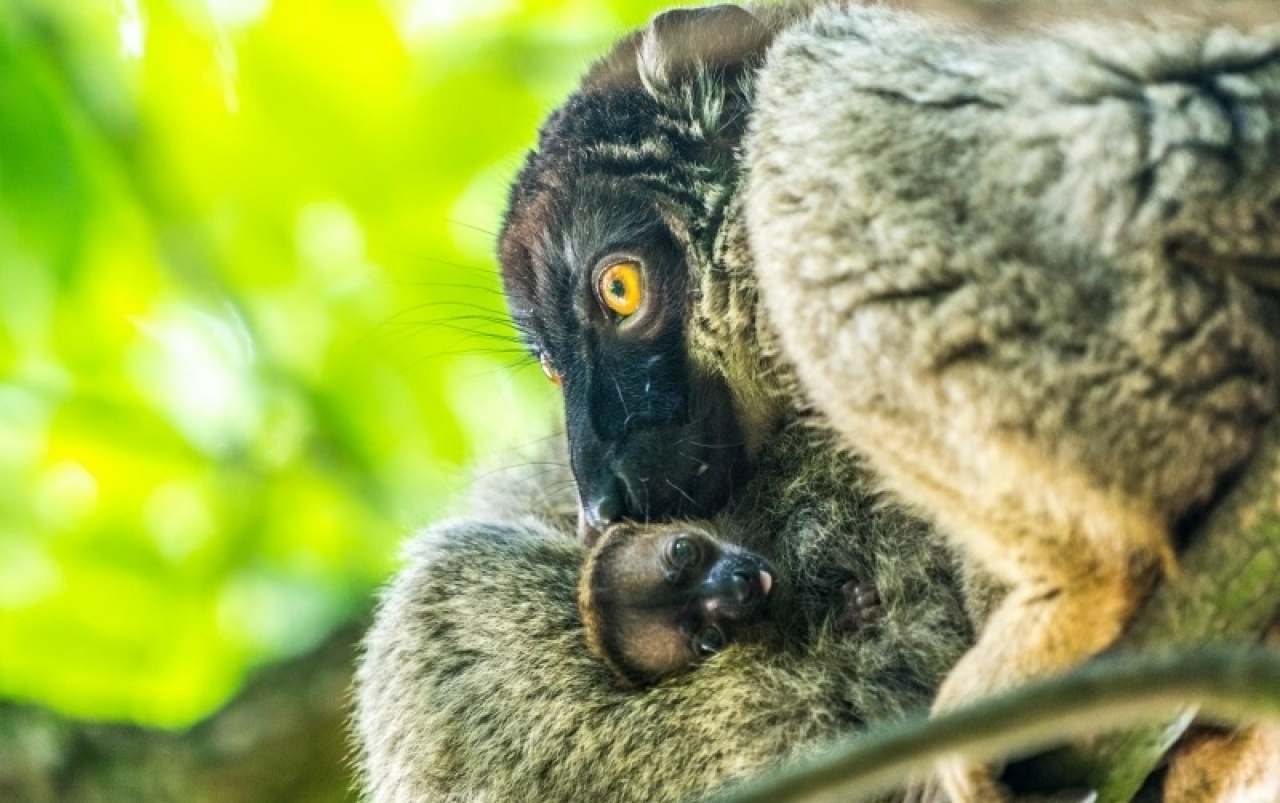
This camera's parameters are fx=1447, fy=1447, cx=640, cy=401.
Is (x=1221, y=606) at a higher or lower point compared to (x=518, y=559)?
lower

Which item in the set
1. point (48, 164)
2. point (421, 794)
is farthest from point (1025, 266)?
point (48, 164)

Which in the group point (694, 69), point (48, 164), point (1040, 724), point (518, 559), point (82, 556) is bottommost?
point (1040, 724)

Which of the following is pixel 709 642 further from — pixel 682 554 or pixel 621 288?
pixel 621 288

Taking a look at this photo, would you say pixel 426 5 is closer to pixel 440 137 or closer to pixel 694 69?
pixel 440 137

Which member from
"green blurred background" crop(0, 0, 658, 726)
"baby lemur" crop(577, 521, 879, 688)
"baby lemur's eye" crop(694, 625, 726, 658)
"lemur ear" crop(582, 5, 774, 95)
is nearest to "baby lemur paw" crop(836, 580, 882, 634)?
"baby lemur" crop(577, 521, 879, 688)

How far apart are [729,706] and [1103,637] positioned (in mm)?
1408

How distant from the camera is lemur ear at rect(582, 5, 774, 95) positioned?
15.2 ft

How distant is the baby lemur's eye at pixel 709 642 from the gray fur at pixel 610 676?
0.04m

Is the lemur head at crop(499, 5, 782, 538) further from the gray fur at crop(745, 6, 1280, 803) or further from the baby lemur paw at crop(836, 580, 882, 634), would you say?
the gray fur at crop(745, 6, 1280, 803)

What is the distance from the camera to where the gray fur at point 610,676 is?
13.0 feet

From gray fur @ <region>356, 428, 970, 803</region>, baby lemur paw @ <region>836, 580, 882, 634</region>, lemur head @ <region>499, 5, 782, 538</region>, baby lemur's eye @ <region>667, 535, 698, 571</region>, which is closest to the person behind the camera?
gray fur @ <region>356, 428, 970, 803</region>

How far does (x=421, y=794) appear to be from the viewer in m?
4.44

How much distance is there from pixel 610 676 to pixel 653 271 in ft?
4.11

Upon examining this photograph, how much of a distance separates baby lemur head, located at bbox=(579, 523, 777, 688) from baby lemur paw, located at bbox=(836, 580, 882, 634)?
0.71 ft
